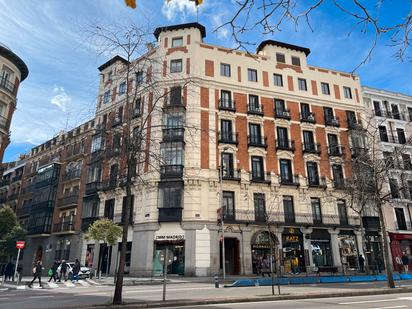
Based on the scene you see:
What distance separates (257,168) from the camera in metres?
31.6

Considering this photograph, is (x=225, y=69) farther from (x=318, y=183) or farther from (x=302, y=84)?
(x=318, y=183)

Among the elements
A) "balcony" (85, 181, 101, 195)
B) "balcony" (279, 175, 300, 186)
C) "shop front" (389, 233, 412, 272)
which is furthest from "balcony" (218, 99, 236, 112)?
"shop front" (389, 233, 412, 272)

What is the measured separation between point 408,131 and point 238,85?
22848 mm

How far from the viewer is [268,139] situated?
32.8m

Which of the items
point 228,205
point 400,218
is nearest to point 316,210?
point 228,205

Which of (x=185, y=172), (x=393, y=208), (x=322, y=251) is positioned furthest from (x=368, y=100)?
(x=185, y=172)

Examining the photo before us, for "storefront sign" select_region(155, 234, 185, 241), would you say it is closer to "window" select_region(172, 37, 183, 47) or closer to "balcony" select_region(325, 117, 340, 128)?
"window" select_region(172, 37, 183, 47)

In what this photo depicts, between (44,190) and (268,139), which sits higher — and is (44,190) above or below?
below

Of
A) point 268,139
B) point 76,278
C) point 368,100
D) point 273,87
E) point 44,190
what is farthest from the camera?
point 44,190

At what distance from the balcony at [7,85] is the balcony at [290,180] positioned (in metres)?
29.3

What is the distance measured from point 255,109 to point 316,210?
38.7ft

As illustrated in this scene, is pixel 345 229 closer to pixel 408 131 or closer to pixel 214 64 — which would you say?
pixel 408 131

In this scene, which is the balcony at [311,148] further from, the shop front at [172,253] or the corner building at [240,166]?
the shop front at [172,253]

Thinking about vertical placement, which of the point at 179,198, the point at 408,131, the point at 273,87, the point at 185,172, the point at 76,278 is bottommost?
the point at 76,278
